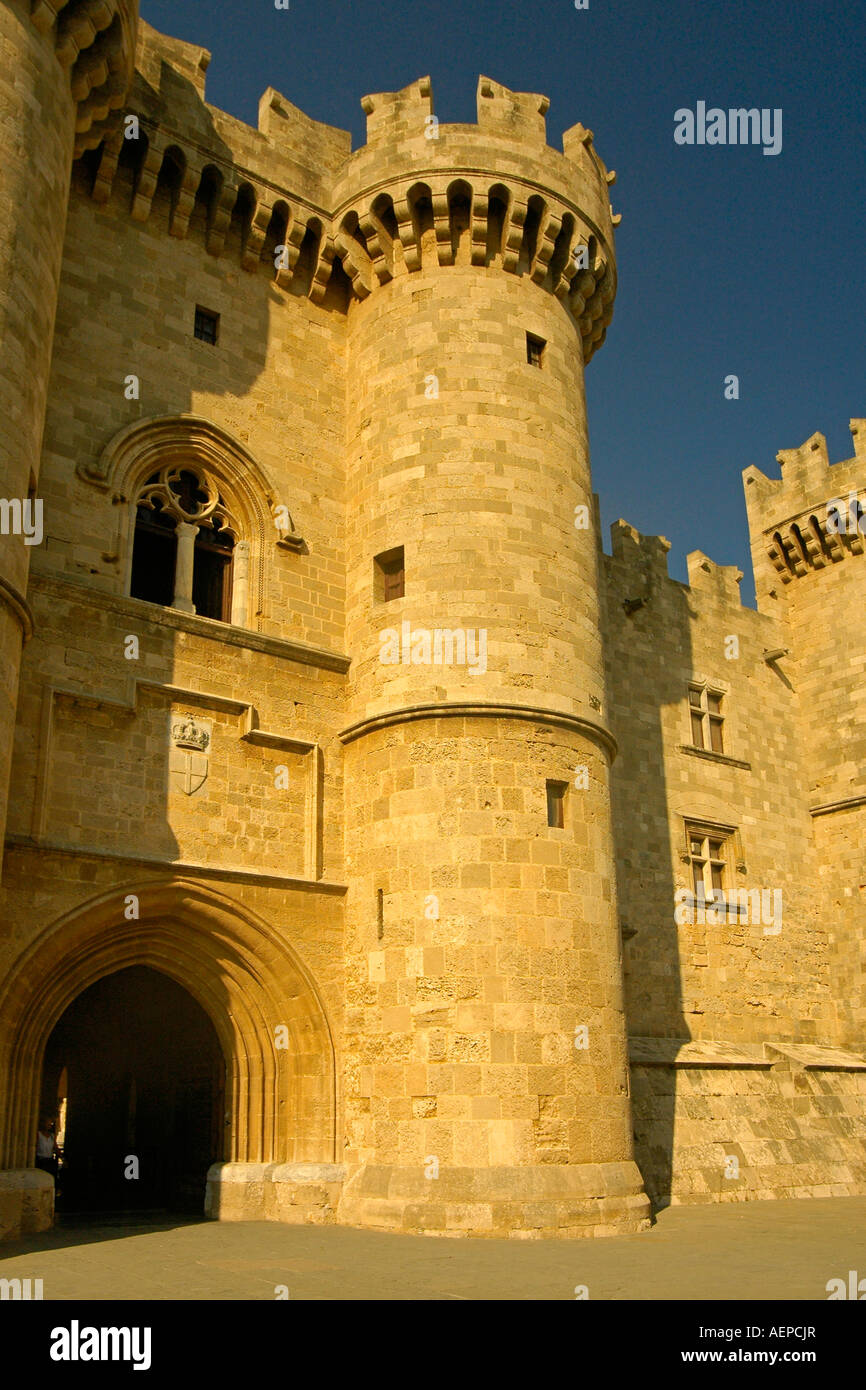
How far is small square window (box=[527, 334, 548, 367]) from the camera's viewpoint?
1416cm

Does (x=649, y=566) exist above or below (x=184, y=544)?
above

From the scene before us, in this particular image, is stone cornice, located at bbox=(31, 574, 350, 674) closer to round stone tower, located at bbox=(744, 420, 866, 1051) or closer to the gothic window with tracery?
the gothic window with tracery

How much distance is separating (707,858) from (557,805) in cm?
681

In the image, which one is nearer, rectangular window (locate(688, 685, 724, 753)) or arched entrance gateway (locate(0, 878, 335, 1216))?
arched entrance gateway (locate(0, 878, 335, 1216))

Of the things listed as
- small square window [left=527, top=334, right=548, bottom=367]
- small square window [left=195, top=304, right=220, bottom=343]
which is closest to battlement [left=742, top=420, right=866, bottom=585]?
small square window [left=527, top=334, right=548, bottom=367]

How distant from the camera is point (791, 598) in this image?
72.3ft

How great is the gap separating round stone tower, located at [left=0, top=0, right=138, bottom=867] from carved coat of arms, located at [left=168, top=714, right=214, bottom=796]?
1.99 m

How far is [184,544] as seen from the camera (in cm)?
1282

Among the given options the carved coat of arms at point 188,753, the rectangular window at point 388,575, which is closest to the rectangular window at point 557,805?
the rectangular window at point 388,575

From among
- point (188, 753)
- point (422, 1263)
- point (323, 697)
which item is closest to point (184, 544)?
point (323, 697)

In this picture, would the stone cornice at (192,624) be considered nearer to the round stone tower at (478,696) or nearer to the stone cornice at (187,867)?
the round stone tower at (478,696)

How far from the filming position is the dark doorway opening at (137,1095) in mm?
14078

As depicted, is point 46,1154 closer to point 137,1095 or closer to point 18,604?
point 137,1095

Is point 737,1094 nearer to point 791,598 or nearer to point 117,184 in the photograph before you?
point 791,598
